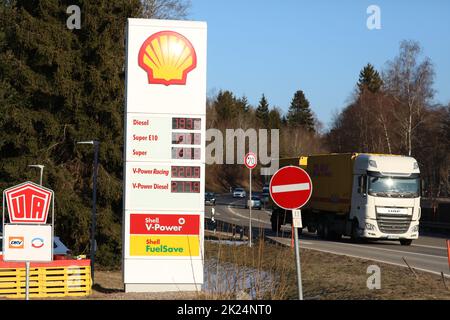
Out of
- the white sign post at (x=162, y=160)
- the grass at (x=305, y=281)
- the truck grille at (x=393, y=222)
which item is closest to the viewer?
the grass at (x=305, y=281)

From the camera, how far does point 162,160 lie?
17.3m

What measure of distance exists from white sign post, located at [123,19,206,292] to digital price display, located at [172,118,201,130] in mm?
22

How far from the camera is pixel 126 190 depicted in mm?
17141

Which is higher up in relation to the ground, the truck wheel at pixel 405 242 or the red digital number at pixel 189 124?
the red digital number at pixel 189 124

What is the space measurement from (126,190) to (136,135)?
3.91 feet

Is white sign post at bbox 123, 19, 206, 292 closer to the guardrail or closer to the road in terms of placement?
the road

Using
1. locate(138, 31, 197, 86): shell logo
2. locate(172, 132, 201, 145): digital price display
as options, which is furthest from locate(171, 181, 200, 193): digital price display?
locate(138, 31, 197, 86): shell logo

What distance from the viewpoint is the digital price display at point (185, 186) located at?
1728cm

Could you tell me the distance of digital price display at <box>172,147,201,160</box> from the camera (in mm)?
17344

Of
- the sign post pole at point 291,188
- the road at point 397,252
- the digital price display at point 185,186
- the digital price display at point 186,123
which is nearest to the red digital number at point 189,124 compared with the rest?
the digital price display at point 186,123

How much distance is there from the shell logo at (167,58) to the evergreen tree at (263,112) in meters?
114

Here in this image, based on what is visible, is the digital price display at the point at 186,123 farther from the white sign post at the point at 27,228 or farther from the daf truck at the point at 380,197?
the daf truck at the point at 380,197

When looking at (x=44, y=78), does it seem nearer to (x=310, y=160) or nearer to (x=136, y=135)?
(x=310, y=160)
